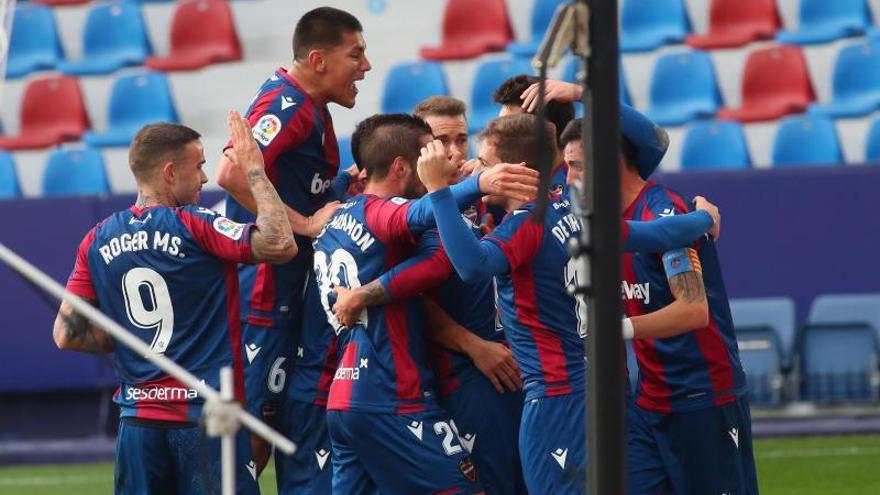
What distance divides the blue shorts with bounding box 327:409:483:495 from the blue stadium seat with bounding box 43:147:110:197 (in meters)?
8.83

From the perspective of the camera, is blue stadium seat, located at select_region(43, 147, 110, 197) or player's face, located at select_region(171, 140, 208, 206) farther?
blue stadium seat, located at select_region(43, 147, 110, 197)

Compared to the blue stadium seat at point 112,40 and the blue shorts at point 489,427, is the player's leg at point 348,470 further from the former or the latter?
the blue stadium seat at point 112,40

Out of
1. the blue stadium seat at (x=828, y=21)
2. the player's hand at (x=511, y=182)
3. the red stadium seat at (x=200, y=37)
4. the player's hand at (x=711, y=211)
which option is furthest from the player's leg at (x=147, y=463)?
the red stadium seat at (x=200, y=37)

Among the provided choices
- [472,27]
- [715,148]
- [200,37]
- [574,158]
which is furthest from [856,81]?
[574,158]

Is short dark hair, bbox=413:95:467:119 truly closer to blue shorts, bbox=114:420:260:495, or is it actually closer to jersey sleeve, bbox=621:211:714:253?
jersey sleeve, bbox=621:211:714:253

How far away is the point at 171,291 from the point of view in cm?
573

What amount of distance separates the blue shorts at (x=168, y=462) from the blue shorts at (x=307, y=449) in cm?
92

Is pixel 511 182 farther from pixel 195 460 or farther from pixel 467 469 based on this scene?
pixel 195 460

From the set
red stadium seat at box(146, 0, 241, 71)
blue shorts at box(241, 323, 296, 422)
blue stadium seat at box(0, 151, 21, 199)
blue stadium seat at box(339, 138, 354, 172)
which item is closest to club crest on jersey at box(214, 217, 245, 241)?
blue shorts at box(241, 323, 296, 422)

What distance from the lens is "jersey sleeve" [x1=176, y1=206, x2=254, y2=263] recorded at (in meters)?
5.66

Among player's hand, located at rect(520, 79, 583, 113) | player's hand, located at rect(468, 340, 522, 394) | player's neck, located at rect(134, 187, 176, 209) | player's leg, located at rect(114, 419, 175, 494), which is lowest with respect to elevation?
player's leg, located at rect(114, 419, 175, 494)

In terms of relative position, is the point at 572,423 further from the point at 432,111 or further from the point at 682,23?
the point at 682,23

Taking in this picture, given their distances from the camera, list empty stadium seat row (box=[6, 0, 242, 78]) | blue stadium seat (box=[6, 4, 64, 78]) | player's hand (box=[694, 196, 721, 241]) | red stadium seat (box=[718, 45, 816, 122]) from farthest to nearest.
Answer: blue stadium seat (box=[6, 4, 64, 78]) < empty stadium seat row (box=[6, 0, 242, 78]) < red stadium seat (box=[718, 45, 816, 122]) < player's hand (box=[694, 196, 721, 241])

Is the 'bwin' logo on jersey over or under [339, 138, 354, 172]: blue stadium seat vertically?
under
